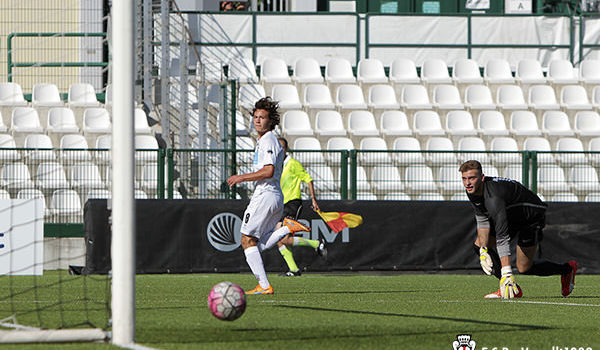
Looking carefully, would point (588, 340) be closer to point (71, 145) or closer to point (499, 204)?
point (499, 204)

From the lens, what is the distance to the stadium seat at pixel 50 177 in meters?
16.4

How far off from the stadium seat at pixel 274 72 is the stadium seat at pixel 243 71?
20 centimetres

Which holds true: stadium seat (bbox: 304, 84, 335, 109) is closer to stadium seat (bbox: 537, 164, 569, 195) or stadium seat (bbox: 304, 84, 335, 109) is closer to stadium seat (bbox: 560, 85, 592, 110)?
stadium seat (bbox: 560, 85, 592, 110)

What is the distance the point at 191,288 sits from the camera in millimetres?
12156

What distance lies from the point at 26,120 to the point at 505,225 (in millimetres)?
12495

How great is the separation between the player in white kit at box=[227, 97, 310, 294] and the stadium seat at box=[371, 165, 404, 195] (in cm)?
672

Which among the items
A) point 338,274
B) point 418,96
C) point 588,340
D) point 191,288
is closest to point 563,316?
point 588,340

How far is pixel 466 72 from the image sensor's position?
23.5 meters

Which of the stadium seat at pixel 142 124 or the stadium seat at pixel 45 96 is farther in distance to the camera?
the stadium seat at pixel 45 96

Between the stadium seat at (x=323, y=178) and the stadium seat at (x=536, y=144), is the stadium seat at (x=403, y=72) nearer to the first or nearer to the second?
the stadium seat at (x=536, y=144)

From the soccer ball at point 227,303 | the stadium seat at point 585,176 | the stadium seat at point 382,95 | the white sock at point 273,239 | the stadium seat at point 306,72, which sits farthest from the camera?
the stadium seat at point 306,72

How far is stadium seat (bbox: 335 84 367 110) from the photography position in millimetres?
22125

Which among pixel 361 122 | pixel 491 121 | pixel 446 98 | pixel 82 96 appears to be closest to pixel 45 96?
pixel 82 96

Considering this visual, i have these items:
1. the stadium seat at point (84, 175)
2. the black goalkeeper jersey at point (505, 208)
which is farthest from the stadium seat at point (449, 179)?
the black goalkeeper jersey at point (505, 208)
